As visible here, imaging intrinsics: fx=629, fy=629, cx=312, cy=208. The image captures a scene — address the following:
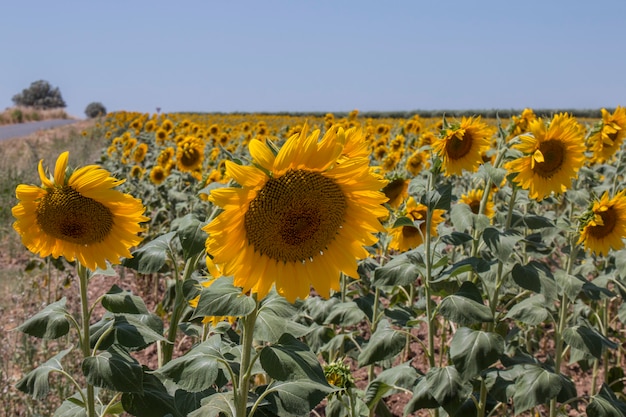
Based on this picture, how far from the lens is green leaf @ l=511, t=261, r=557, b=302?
8.31ft

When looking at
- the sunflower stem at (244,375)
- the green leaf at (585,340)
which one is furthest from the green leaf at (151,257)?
the green leaf at (585,340)

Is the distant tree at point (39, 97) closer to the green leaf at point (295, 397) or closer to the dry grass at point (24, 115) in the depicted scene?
the dry grass at point (24, 115)

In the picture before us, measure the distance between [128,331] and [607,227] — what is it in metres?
2.31

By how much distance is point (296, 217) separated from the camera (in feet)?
4.98

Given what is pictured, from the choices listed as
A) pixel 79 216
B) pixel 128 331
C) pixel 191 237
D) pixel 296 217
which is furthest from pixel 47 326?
pixel 296 217

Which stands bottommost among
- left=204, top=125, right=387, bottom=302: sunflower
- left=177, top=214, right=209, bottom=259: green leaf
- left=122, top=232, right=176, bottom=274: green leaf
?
left=122, top=232, right=176, bottom=274: green leaf

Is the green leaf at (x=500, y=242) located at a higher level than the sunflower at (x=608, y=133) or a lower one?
lower

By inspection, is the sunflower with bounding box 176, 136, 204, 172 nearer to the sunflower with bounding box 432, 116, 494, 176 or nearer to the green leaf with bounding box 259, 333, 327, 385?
the sunflower with bounding box 432, 116, 494, 176

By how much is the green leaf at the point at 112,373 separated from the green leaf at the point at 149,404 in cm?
6

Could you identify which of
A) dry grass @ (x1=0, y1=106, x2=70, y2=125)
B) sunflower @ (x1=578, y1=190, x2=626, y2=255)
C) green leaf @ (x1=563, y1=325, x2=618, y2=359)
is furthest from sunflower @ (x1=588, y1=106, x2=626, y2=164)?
dry grass @ (x1=0, y1=106, x2=70, y2=125)

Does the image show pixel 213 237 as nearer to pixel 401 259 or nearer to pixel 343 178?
pixel 343 178

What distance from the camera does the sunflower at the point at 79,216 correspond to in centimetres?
192

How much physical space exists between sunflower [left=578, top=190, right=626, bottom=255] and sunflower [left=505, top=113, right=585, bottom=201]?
203mm

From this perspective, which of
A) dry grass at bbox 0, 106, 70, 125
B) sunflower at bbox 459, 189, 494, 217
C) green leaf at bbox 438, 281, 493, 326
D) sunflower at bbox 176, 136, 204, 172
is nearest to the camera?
green leaf at bbox 438, 281, 493, 326
